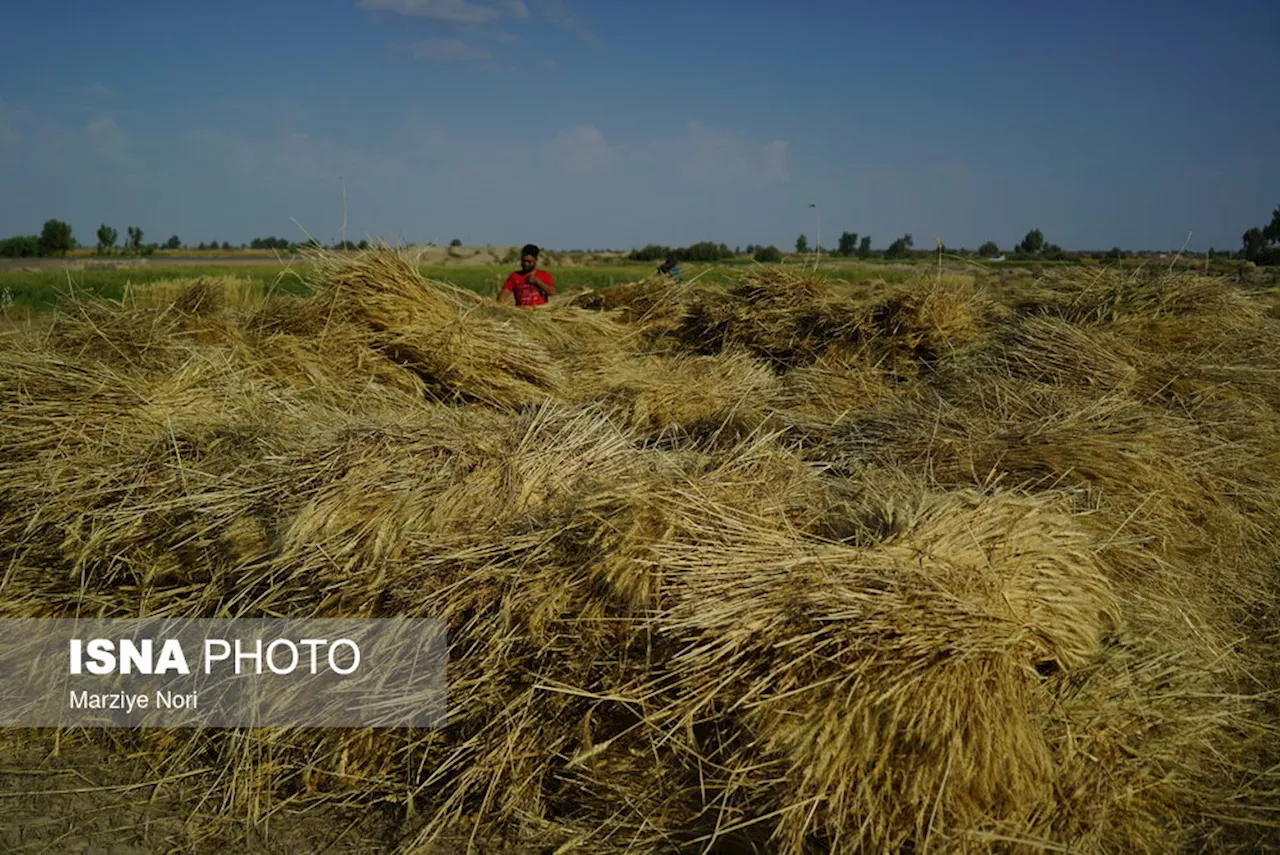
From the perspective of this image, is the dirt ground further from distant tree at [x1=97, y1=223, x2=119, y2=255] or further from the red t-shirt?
distant tree at [x1=97, y1=223, x2=119, y2=255]

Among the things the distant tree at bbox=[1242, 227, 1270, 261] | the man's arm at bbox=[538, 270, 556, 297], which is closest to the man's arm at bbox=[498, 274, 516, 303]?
the man's arm at bbox=[538, 270, 556, 297]

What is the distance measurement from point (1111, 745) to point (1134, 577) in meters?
0.86

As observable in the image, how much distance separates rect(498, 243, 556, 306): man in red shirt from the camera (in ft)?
24.2

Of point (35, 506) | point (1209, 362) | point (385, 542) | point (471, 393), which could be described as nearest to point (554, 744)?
point (385, 542)

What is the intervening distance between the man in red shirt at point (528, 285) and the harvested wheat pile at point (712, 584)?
304cm

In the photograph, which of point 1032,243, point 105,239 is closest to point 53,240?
point 105,239

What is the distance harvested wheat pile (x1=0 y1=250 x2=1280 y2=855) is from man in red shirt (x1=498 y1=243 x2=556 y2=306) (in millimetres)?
3043

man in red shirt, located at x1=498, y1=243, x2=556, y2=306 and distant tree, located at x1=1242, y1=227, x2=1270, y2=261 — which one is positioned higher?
distant tree, located at x1=1242, y1=227, x2=1270, y2=261

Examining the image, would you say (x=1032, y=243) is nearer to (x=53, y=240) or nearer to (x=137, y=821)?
(x=137, y=821)

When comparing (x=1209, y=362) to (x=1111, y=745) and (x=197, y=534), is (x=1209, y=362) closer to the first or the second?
(x=1111, y=745)

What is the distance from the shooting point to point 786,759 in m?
2.02

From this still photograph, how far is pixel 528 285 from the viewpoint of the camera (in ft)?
24.3

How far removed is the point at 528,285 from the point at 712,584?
547cm

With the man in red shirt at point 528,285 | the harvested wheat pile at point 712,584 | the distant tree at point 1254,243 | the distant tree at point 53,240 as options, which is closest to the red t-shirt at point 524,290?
the man in red shirt at point 528,285
